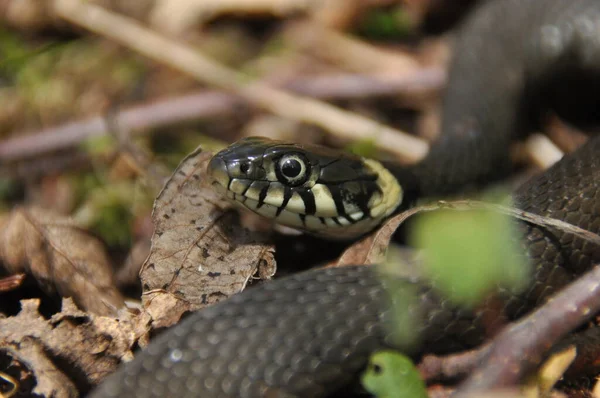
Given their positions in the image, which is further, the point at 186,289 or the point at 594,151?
the point at 594,151

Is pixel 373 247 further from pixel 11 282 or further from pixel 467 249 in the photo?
pixel 11 282

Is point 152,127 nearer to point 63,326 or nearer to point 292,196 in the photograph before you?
point 292,196

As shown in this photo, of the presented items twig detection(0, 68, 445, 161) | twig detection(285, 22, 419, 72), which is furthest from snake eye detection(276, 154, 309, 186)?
twig detection(285, 22, 419, 72)

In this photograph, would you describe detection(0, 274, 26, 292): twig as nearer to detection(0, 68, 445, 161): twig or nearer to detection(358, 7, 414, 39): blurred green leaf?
detection(0, 68, 445, 161): twig

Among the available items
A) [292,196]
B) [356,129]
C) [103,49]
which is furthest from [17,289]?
[103,49]

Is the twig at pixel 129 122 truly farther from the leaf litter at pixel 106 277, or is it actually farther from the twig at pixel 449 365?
the twig at pixel 449 365

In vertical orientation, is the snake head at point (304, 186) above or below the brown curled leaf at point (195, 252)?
above

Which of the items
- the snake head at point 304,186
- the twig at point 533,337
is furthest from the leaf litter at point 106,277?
the twig at point 533,337
